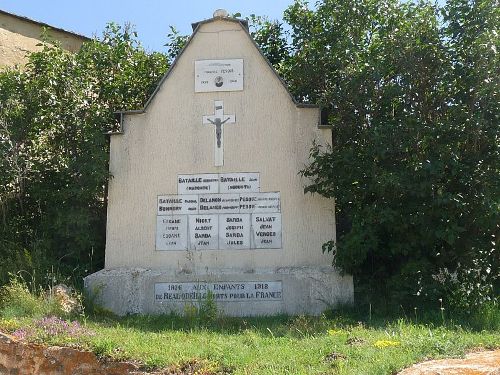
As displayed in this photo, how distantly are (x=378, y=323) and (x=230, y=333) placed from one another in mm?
2024

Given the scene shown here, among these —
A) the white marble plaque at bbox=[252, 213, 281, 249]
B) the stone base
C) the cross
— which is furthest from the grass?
the cross

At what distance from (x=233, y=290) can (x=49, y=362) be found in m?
3.45

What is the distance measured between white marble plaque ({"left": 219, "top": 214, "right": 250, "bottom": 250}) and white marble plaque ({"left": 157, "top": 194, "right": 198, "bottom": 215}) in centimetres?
52

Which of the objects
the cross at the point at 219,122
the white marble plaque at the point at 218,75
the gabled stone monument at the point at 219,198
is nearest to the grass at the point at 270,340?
the gabled stone monument at the point at 219,198

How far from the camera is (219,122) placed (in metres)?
10.9

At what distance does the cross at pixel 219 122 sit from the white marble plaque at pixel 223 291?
202 centimetres

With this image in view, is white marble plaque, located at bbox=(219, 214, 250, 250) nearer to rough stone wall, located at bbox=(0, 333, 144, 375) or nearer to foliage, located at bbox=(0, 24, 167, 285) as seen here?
foliage, located at bbox=(0, 24, 167, 285)

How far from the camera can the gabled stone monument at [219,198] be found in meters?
10.2

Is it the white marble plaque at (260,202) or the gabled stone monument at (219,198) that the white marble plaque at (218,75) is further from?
the white marble plaque at (260,202)

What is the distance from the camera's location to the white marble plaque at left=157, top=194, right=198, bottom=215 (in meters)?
10.6

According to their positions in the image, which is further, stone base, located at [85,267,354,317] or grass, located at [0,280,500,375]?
stone base, located at [85,267,354,317]

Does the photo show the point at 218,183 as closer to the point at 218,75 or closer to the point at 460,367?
the point at 218,75

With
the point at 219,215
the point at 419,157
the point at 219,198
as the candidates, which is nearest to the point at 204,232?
the point at 219,215

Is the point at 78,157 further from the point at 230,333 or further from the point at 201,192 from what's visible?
the point at 230,333
